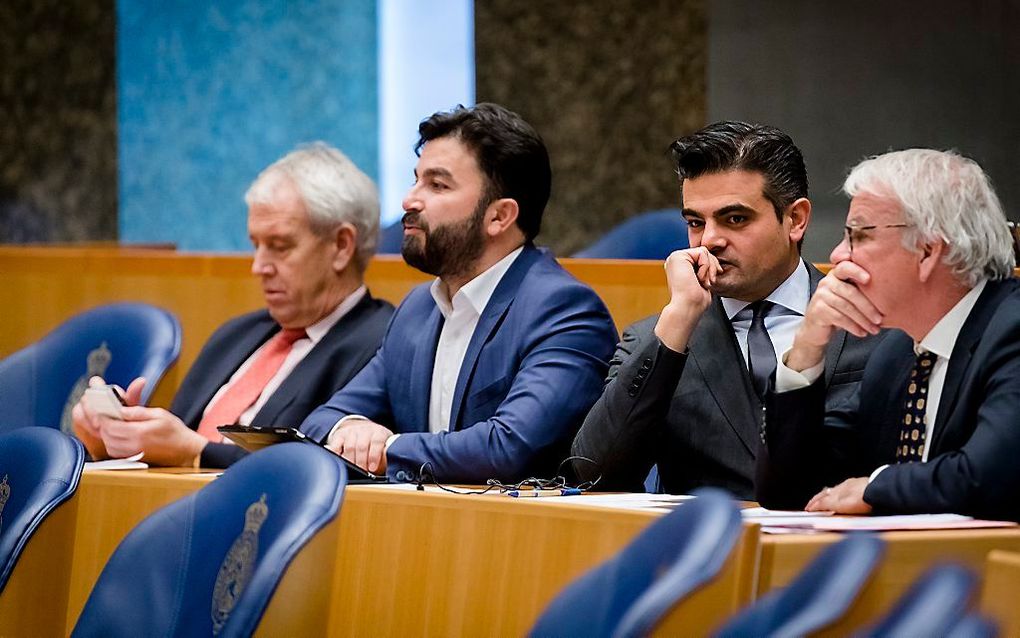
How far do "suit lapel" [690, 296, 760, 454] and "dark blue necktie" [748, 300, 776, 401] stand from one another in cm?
2

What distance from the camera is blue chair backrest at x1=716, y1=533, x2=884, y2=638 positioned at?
1.63m

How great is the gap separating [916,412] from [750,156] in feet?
2.12

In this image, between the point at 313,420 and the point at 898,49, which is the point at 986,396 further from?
the point at 898,49

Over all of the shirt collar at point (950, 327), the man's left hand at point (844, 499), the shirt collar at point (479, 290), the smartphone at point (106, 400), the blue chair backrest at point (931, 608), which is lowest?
the smartphone at point (106, 400)

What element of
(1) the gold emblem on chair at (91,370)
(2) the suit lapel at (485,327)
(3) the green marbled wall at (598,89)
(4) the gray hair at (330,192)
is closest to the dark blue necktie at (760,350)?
(2) the suit lapel at (485,327)

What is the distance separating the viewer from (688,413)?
9.82 feet

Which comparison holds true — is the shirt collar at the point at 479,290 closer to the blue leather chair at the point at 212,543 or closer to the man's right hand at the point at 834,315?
the man's right hand at the point at 834,315

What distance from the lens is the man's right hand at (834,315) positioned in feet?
8.71

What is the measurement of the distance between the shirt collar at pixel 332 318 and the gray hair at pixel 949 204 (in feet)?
5.29

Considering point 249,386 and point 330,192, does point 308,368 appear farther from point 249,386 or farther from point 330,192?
point 330,192

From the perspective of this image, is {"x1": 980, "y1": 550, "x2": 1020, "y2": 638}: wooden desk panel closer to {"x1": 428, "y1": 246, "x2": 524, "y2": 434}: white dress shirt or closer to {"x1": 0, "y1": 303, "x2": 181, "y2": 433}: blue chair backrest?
{"x1": 428, "y1": 246, "x2": 524, "y2": 434}: white dress shirt

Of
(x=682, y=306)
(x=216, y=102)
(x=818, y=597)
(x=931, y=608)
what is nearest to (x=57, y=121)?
(x=216, y=102)

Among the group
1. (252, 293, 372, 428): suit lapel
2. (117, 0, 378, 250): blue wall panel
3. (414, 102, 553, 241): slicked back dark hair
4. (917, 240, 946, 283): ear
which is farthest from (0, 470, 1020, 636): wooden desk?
(117, 0, 378, 250): blue wall panel

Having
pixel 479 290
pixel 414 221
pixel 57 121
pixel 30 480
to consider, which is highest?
pixel 57 121
